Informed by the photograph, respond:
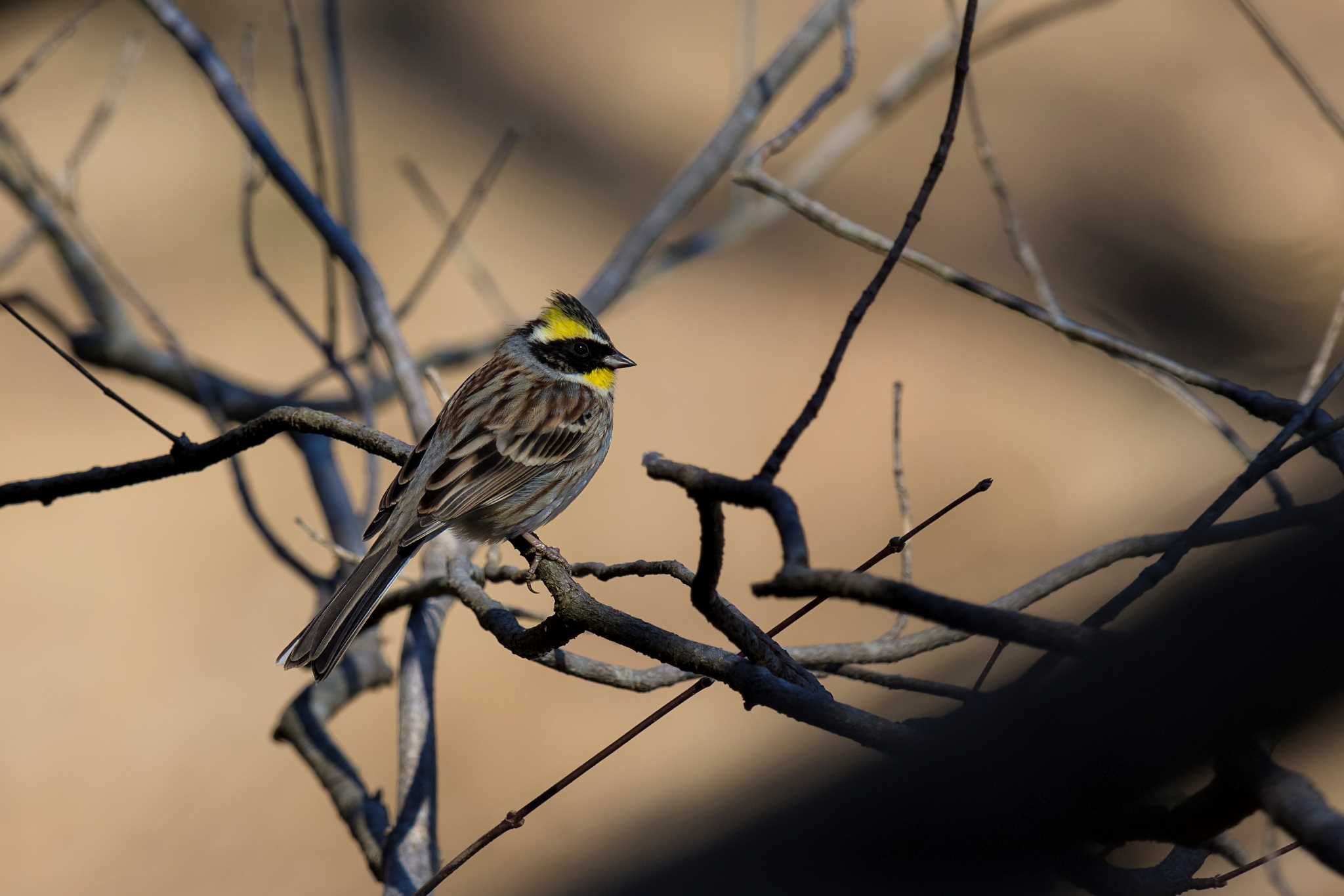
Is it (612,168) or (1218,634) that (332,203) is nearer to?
(612,168)

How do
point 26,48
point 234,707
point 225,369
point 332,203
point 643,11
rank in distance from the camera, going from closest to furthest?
point 234,707, point 225,369, point 332,203, point 26,48, point 643,11

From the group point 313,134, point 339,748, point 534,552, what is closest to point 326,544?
point 534,552

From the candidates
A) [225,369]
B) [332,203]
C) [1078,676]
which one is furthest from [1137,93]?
[1078,676]

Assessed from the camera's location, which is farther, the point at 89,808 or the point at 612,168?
the point at 612,168

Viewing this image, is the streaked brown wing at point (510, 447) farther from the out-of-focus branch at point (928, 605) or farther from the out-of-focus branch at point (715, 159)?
the out-of-focus branch at point (928, 605)

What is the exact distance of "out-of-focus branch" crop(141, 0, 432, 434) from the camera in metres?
3.68

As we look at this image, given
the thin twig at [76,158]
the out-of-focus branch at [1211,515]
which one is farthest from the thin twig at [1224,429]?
the thin twig at [76,158]

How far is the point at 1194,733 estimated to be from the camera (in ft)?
3.69

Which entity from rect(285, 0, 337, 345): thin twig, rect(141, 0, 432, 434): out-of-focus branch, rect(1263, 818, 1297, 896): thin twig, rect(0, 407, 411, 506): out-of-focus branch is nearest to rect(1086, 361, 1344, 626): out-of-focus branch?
rect(1263, 818, 1297, 896): thin twig

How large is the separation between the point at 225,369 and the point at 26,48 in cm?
319

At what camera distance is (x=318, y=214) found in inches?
149

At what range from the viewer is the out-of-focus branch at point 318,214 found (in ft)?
12.1

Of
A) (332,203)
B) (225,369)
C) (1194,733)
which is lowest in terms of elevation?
(1194,733)

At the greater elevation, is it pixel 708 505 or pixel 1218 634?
pixel 708 505
